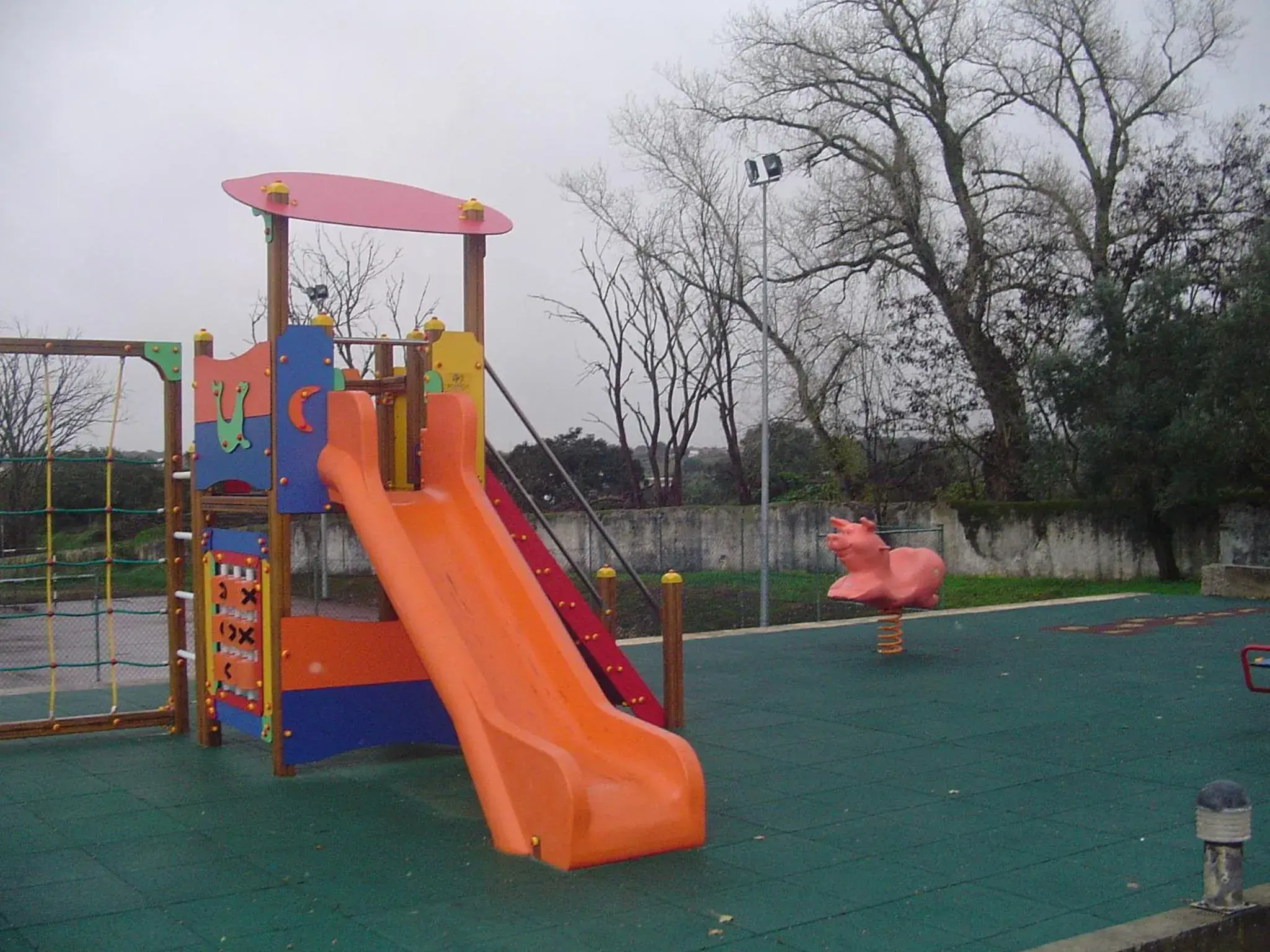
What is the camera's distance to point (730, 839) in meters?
6.09

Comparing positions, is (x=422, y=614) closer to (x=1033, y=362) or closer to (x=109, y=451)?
(x=109, y=451)

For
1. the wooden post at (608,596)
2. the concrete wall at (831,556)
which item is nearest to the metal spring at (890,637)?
the wooden post at (608,596)

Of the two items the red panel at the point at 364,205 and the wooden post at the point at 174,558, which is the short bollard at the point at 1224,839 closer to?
the red panel at the point at 364,205

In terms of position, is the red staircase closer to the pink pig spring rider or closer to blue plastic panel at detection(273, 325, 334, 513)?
blue plastic panel at detection(273, 325, 334, 513)

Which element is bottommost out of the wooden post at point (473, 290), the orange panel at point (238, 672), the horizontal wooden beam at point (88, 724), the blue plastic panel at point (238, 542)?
the horizontal wooden beam at point (88, 724)

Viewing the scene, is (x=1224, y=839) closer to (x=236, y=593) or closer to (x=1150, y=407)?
(x=236, y=593)

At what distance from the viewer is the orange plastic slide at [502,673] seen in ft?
18.9

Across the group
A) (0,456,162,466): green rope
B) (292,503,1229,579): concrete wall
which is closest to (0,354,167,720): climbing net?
(0,456,162,466): green rope

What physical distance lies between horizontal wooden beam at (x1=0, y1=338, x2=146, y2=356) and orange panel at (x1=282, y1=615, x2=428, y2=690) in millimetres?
2483

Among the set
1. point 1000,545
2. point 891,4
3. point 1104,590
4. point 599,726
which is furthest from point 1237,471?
→ point 599,726

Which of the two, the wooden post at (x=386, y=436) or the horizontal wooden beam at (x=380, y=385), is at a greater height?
the horizontal wooden beam at (x=380, y=385)

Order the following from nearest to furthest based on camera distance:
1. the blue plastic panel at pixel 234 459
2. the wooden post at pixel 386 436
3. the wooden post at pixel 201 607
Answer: the blue plastic panel at pixel 234 459, the wooden post at pixel 386 436, the wooden post at pixel 201 607

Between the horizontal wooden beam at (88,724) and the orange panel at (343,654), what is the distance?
185cm

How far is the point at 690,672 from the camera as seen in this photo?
11766 millimetres
